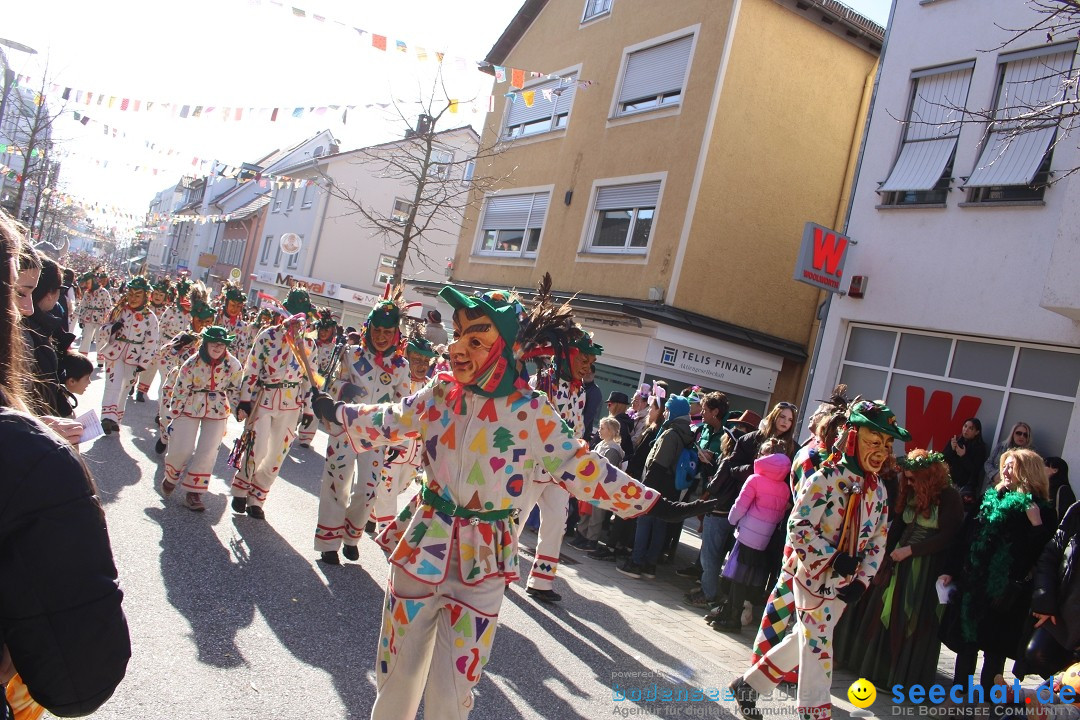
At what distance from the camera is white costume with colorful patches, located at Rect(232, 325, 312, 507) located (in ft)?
24.4

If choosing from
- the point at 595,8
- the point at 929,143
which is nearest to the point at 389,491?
the point at 929,143

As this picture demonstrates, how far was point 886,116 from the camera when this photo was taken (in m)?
12.4

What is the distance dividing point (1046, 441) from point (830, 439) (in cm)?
623

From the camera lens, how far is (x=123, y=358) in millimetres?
10414

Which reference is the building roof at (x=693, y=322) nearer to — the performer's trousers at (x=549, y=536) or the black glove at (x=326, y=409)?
the performer's trousers at (x=549, y=536)

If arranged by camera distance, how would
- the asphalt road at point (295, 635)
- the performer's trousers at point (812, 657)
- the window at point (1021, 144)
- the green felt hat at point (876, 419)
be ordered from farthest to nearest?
the window at point (1021, 144) < the green felt hat at point (876, 419) < the performer's trousers at point (812, 657) < the asphalt road at point (295, 635)

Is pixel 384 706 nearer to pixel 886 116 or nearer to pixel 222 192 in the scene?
pixel 886 116

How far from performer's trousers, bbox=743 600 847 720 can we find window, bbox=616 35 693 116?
12.9m

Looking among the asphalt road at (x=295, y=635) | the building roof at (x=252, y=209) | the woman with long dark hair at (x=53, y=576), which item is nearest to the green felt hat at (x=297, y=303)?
the asphalt road at (x=295, y=635)

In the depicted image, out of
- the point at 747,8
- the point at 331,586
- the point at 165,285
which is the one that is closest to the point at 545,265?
the point at 747,8

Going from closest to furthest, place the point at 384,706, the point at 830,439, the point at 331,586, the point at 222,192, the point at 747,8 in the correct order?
the point at 384,706 < the point at 830,439 < the point at 331,586 < the point at 747,8 < the point at 222,192

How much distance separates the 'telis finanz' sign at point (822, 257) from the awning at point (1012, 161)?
195cm

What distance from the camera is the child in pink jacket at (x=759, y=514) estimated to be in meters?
6.75

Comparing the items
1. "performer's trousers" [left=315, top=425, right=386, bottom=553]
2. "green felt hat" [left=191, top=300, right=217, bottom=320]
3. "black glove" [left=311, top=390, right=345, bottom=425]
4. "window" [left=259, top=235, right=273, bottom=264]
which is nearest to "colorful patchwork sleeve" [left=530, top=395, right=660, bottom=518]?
"black glove" [left=311, top=390, right=345, bottom=425]
